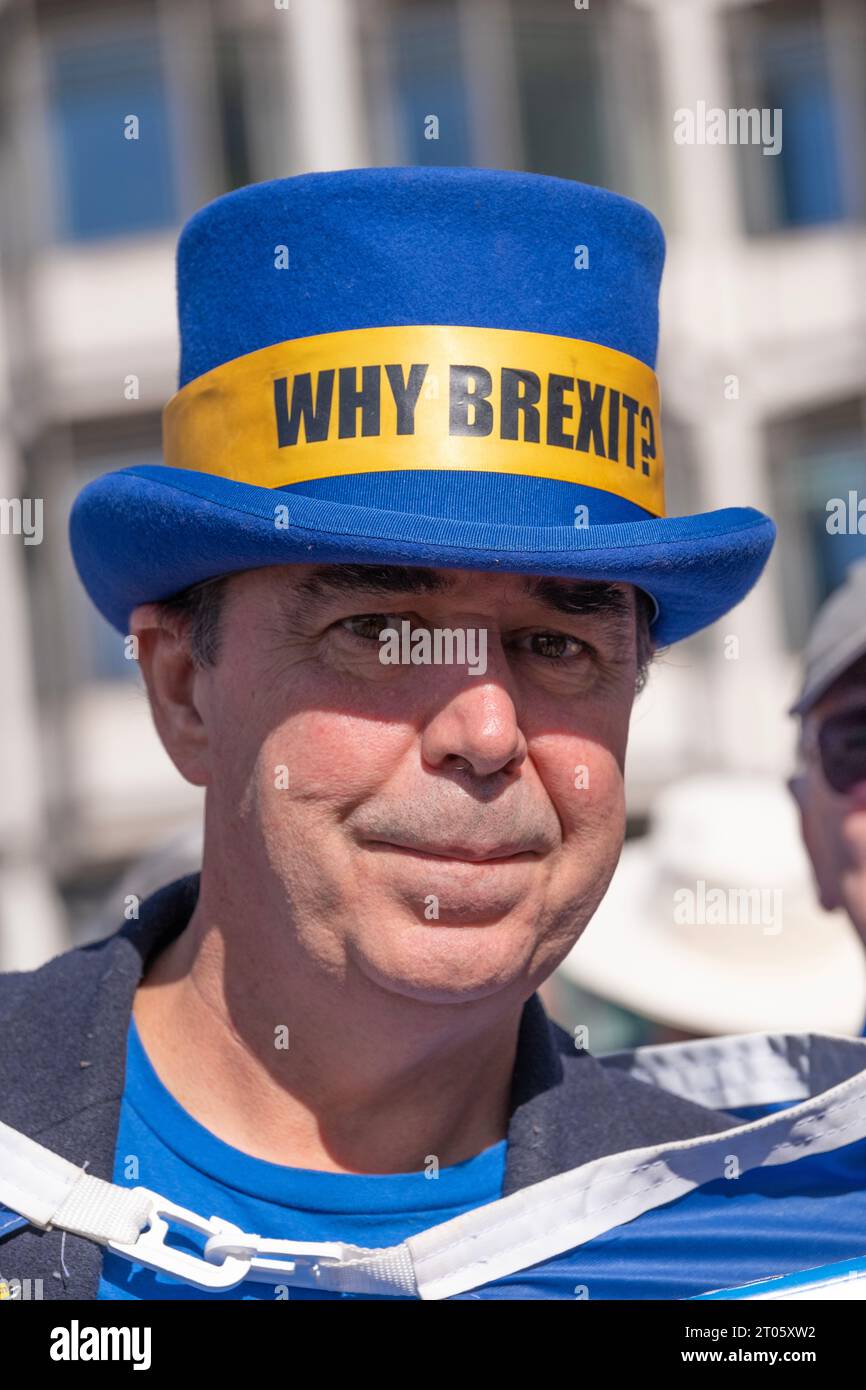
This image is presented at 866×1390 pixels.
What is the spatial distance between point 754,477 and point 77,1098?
13508mm

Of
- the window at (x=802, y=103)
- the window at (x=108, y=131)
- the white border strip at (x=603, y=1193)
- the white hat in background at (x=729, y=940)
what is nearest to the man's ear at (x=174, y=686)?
the white border strip at (x=603, y=1193)

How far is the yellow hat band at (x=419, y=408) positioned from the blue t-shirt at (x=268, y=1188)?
80 centimetres

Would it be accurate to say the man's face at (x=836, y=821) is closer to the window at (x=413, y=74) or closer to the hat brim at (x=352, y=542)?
the hat brim at (x=352, y=542)

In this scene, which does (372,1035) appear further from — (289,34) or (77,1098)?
(289,34)

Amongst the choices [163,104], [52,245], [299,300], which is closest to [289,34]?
[163,104]

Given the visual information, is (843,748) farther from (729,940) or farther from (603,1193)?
(729,940)

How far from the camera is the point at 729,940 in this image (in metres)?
4.59

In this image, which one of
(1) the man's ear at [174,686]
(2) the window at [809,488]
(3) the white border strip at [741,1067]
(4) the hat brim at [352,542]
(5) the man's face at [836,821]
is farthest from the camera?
(2) the window at [809,488]

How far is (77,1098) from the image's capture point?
2113mm

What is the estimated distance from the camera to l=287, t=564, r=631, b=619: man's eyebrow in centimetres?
198

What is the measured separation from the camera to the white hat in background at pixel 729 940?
441cm

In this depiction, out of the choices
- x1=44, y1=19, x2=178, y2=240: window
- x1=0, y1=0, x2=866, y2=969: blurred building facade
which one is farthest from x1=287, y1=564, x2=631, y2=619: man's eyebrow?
x1=44, y1=19, x2=178, y2=240: window

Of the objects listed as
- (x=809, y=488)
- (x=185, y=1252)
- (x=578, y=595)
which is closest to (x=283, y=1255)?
(x=185, y=1252)

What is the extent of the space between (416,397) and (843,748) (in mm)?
1260
